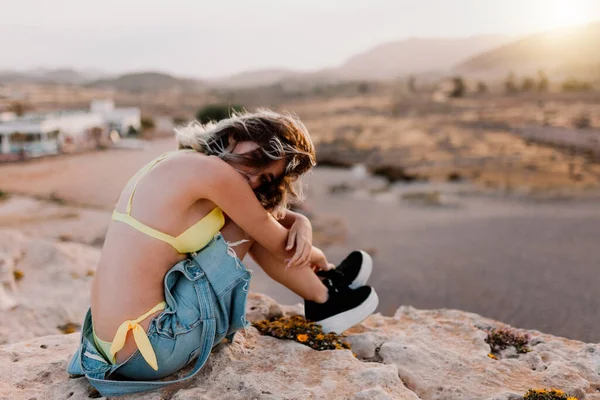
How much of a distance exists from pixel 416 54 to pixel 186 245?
147 metres

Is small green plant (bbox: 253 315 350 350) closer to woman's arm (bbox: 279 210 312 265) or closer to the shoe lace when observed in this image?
the shoe lace

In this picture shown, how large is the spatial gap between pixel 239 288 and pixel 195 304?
0.67ft

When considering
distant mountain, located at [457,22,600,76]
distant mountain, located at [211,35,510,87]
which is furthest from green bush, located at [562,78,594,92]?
distant mountain, located at [211,35,510,87]

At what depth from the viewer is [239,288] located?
86.5 inches

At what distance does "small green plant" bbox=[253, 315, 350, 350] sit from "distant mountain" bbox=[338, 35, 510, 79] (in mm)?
116371

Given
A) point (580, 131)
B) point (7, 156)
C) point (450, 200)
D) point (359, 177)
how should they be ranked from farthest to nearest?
1. point (7, 156)
2. point (580, 131)
3. point (359, 177)
4. point (450, 200)

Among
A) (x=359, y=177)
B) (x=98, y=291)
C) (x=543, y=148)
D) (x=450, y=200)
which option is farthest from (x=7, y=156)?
(x=98, y=291)

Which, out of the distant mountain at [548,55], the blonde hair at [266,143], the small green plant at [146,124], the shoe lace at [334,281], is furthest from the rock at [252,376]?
the distant mountain at [548,55]

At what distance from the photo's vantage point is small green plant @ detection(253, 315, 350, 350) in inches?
104

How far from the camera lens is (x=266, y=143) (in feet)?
7.04

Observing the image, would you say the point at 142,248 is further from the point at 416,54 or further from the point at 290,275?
the point at 416,54

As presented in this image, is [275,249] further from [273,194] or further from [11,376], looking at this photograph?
[11,376]

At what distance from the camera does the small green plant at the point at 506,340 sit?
9.56 feet

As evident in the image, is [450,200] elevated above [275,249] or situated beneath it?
situated beneath
